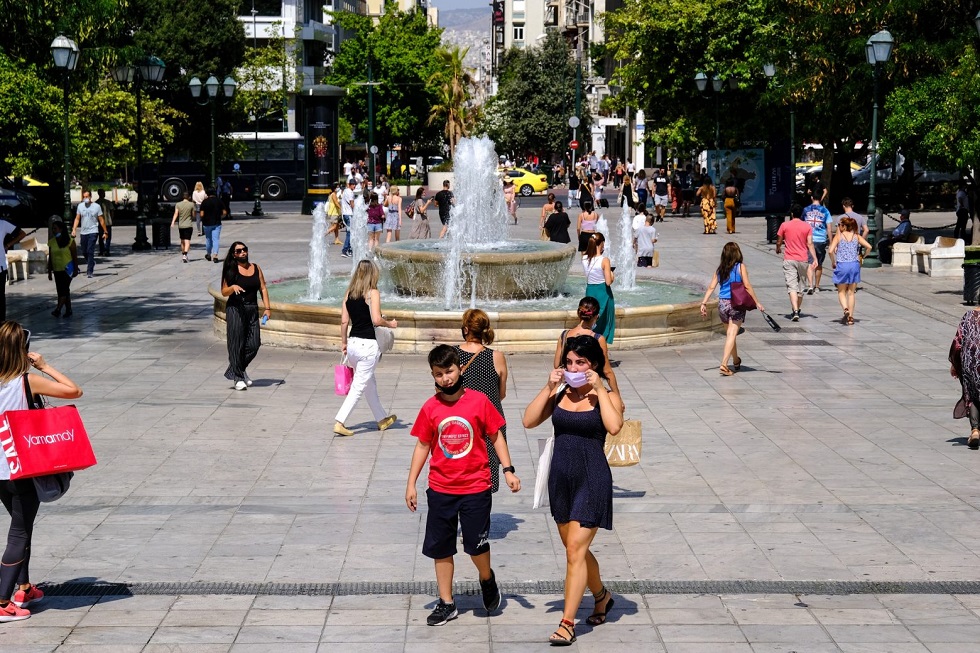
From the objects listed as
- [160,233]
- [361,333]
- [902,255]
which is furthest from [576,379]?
[160,233]

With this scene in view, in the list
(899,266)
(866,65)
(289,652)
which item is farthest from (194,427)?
(866,65)

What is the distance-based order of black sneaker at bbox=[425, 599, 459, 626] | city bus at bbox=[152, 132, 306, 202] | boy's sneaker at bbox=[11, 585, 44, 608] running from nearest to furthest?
black sneaker at bbox=[425, 599, 459, 626]
boy's sneaker at bbox=[11, 585, 44, 608]
city bus at bbox=[152, 132, 306, 202]

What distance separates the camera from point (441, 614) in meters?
7.20

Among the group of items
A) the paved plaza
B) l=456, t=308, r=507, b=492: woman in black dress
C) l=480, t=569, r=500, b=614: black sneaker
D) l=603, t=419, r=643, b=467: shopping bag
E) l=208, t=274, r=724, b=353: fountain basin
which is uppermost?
l=456, t=308, r=507, b=492: woman in black dress

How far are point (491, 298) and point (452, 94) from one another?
6405 cm

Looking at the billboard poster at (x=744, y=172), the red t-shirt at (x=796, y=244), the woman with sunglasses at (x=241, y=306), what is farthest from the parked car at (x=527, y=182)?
the woman with sunglasses at (x=241, y=306)

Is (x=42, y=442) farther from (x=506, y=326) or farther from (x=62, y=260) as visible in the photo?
(x=62, y=260)

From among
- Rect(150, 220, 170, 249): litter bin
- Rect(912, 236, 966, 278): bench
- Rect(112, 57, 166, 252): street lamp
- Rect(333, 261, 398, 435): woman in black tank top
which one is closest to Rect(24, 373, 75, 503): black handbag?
Rect(333, 261, 398, 435): woman in black tank top

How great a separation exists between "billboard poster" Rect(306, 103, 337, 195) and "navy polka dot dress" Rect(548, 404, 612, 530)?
39745 millimetres

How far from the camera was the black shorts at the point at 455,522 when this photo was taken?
7078mm

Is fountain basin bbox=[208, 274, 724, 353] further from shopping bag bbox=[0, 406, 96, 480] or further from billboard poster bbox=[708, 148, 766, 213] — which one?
billboard poster bbox=[708, 148, 766, 213]

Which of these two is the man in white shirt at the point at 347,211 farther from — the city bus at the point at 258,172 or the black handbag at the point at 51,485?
the city bus at the point at 258,172

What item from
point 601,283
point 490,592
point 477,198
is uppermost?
point 477,198

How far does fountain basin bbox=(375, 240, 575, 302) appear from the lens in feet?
62.3
